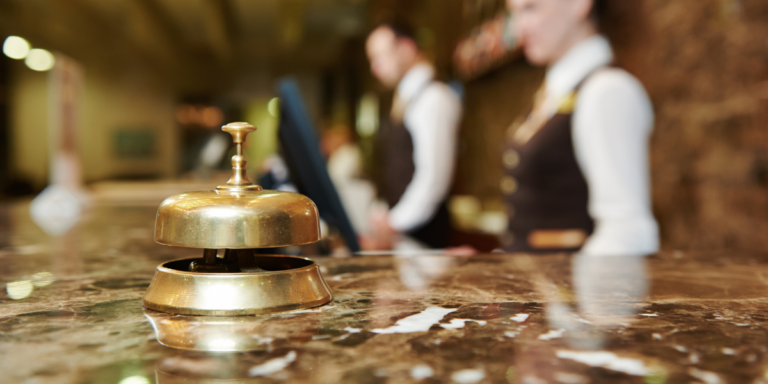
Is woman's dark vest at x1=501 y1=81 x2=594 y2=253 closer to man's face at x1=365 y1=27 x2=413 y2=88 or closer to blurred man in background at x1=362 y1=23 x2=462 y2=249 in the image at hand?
blurred man in background at x1=362 y1=23 x2=462 y2=249

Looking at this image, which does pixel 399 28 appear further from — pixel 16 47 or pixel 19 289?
pixel 16 47

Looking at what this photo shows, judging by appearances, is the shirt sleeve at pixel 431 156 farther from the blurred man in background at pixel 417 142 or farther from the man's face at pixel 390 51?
the man's face at pixel 390 51

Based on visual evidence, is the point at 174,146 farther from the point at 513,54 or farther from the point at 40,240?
the point at 40,240

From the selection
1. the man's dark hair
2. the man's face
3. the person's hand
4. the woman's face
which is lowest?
the person's hand

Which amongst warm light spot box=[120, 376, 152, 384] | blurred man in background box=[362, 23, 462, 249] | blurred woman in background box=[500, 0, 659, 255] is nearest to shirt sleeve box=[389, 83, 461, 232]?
blurred man in background box=[362, 23, 462, 249]

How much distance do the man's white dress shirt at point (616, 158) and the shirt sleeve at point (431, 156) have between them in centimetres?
99

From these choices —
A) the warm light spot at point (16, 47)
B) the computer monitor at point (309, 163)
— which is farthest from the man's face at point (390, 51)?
the warm light spot at point (16, 47)

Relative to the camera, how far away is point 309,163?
1176 mm

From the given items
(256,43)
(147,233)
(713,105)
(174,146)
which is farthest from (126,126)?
(713,105)

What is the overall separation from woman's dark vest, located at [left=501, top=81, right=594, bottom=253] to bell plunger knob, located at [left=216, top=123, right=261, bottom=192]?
4.11 ft

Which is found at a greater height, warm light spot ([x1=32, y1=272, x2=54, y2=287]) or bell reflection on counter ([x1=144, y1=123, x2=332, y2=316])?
bell reflection on counter ([x1=144, y1=123, x2=332, y2=316])

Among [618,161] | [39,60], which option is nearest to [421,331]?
[618,161]

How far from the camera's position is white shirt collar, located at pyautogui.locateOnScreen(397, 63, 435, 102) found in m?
2.59

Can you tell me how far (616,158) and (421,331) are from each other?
120 cm
